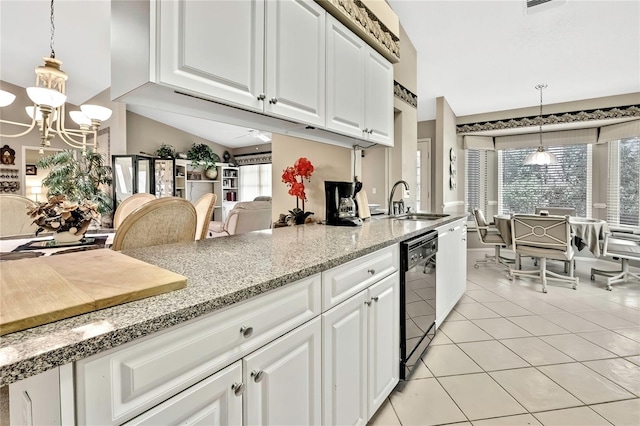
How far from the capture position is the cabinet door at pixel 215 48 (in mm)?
1035

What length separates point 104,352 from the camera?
56 cm

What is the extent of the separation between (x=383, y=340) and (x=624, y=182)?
560cm

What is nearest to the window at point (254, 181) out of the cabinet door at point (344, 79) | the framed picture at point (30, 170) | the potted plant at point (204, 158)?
the potted plant at point (204, 158)

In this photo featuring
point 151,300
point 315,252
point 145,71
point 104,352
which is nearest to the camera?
point 104,352

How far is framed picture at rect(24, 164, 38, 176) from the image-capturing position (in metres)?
6.10

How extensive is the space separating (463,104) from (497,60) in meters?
1.53

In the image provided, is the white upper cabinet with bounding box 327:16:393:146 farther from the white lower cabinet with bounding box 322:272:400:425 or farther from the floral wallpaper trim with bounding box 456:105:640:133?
the floral wallpaper trim with bounding box 456:105:640:133

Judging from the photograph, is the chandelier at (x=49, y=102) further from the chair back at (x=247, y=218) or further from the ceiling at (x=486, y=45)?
the chair back at (x=247, y=218)

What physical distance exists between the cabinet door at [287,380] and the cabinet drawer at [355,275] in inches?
4.5

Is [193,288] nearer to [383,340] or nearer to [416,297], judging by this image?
[383,340]

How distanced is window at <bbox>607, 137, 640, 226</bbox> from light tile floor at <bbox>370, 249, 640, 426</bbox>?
6.93ft

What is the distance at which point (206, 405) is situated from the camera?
28.3 inches

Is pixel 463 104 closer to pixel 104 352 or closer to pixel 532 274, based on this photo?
pixel 532 274

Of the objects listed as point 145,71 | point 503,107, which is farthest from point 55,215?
point 503,107
